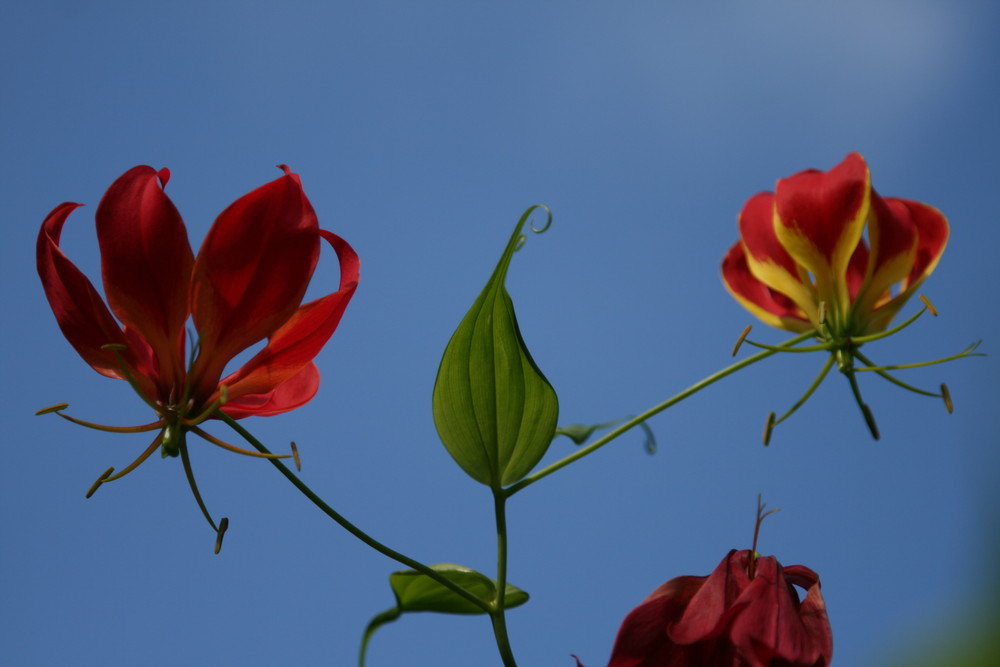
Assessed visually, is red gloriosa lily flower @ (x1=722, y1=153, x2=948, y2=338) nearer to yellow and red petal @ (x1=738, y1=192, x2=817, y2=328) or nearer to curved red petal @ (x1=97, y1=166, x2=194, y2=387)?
yellow and red petal @ (x1=738, y1=192, x2=817, y2=328)

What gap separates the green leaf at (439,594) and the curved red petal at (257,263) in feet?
0.87

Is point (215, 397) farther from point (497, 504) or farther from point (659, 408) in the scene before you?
point (659, 408)

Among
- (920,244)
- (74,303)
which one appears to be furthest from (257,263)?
(920,244)

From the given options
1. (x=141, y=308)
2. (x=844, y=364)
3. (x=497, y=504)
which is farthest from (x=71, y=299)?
(x=844, y=364)

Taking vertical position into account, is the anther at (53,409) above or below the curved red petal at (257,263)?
below

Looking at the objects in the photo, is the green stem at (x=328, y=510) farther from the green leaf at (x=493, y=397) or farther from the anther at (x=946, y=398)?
the anther at (x=946, y=398)

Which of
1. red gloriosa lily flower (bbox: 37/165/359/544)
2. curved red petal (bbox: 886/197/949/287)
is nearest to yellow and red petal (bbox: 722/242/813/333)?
curved red petal (bbox: 886/197/949/287)

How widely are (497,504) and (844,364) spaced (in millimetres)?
430

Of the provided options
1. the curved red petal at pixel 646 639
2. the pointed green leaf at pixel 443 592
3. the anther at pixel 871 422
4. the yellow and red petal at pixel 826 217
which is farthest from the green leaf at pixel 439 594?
the yellow and red petal at pixel 826 217

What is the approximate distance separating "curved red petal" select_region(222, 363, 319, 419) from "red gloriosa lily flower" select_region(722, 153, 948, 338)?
1.78 feet

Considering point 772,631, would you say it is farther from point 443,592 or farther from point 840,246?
point 840,246

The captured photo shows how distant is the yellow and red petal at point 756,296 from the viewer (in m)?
1.15

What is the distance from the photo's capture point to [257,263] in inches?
29.2

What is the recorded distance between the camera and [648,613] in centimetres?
72
